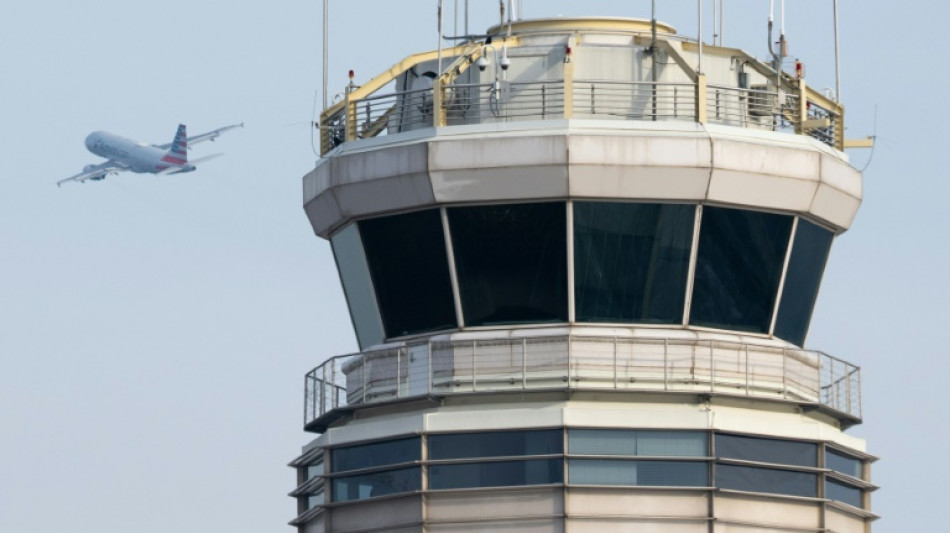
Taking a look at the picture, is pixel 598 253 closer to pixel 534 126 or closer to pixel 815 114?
pixel 534 126

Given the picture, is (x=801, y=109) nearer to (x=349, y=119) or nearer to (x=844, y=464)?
(x=844, y=464)

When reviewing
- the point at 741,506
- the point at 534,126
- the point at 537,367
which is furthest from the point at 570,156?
the point at 741,506

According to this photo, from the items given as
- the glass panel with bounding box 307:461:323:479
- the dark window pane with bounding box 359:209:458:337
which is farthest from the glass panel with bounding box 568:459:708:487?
the glass panel with bounding box 307:461:323:479

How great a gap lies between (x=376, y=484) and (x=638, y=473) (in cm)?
522

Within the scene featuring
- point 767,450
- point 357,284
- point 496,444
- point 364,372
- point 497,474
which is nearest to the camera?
point 497,474

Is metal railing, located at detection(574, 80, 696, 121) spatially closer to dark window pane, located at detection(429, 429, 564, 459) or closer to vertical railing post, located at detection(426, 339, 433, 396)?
vertical railing post, located at detection(426, 339, 433, 396)

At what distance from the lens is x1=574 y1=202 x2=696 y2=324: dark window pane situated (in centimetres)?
4825

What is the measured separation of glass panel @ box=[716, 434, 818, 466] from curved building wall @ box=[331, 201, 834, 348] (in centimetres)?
238

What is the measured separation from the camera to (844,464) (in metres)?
49.4

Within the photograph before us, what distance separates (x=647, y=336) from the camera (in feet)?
158

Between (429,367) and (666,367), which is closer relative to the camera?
(666,367)

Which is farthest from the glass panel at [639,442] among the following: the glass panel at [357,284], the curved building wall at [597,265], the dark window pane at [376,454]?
the glass panel at [357,284]

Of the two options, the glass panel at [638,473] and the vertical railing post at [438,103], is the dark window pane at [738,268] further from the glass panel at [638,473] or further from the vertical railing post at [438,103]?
the vertical railing post at [438,103]

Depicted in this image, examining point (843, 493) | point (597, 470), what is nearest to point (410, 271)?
point (597, 470)
